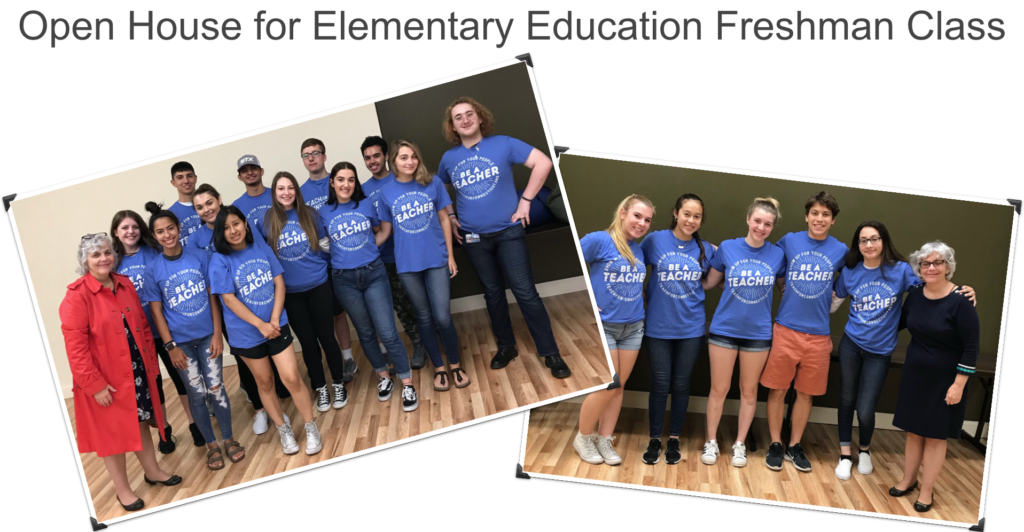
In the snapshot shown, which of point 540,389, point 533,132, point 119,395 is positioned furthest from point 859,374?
point 119,395

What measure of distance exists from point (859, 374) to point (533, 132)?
1960 millimetres

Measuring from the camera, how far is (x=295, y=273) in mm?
2766

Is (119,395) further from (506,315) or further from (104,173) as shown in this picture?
(506,315)

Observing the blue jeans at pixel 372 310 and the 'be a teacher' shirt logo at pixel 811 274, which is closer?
the 'be a teacher' shirt logo at pixel 811 274

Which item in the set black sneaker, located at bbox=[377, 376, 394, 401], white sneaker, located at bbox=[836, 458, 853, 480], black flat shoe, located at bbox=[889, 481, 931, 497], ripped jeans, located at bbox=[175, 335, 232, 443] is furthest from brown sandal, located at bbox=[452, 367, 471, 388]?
black flat shoe, located at bbox=[889, 481, 931, 497]

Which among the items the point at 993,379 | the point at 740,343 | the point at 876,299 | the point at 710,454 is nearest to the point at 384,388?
the point at 710,454

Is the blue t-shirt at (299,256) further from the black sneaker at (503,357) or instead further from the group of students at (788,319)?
the group of students at (788,319)

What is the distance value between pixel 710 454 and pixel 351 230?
6.68 feet

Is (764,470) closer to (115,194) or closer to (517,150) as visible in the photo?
(517,150)

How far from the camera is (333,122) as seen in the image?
8.53ft

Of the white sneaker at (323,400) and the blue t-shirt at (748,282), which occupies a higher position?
the blue t-shirt at (748,282)

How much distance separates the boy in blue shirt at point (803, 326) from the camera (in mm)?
2654

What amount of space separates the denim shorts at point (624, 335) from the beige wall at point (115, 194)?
4.68 feet

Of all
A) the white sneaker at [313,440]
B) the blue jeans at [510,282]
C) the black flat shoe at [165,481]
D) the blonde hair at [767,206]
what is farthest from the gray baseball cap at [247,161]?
the blonde hair at [767,206]
